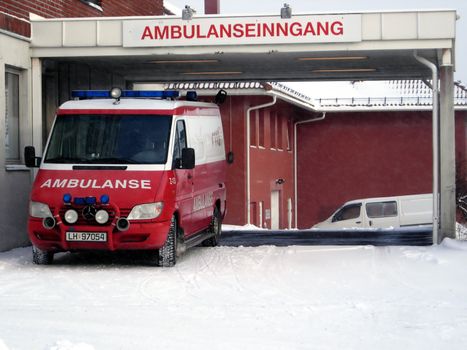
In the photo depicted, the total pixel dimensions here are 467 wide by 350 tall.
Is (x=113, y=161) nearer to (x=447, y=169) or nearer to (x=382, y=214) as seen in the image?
(x=447, y=169)

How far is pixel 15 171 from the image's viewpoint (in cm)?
1630

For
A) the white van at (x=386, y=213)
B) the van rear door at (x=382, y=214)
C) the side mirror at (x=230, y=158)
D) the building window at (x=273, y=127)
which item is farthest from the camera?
the building window at (x=273, y=127)

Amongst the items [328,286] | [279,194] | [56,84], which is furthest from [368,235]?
[279,194]

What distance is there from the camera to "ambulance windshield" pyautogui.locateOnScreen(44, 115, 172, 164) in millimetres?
14086

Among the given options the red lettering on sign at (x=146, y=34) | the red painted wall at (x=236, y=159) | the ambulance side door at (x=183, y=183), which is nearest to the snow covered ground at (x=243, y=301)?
the ambulance side door at (x=183, y=183)

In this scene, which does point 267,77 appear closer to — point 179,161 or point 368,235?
point 368,235

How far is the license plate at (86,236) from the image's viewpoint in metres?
13.4

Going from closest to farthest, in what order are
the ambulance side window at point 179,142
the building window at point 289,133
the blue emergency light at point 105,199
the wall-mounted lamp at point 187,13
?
the blue emergency light at point 105,199, the ambulance side window at point 179,142, the wall-mounted lamp at point 187,13, the building window at point 289,133

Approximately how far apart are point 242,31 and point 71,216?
4.96m

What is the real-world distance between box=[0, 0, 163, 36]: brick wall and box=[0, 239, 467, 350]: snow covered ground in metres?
3.67

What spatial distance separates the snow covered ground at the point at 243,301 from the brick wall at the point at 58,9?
367cm

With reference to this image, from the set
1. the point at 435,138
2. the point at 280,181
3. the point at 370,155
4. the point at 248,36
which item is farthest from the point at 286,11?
the point at 370,155

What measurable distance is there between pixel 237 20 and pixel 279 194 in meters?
20.6

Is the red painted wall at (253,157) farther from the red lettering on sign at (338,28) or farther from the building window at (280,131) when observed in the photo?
the red lettering on sign at (338,28)
